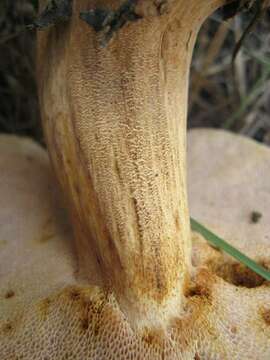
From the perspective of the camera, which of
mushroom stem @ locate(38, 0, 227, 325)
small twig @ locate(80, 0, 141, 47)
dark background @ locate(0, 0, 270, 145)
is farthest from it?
dark background @ locate(0, 0, 270, 145)

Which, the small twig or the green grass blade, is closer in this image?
the small twig

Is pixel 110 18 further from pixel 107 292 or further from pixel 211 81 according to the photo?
pixel 211 81

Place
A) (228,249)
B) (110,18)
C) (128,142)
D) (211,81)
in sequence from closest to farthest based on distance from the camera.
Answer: (110,18)
(128,142)
(228,249)
(211,81)

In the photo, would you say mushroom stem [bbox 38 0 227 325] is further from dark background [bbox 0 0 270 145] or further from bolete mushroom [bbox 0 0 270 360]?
dark background [bbox 0 0 270 145]

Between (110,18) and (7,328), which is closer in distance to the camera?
(110,18)

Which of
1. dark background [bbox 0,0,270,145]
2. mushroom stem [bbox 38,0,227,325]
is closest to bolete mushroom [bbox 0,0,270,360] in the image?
mushroom stem [bbox 38,0,227,325]

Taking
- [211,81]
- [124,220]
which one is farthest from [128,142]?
[211,81]

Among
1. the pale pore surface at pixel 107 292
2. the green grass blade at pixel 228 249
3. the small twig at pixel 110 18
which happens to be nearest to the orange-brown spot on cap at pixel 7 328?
the pale pore surface at pixel 107 292

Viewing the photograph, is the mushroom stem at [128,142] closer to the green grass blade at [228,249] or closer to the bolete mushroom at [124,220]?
the bolete mushroom at [124,220]
